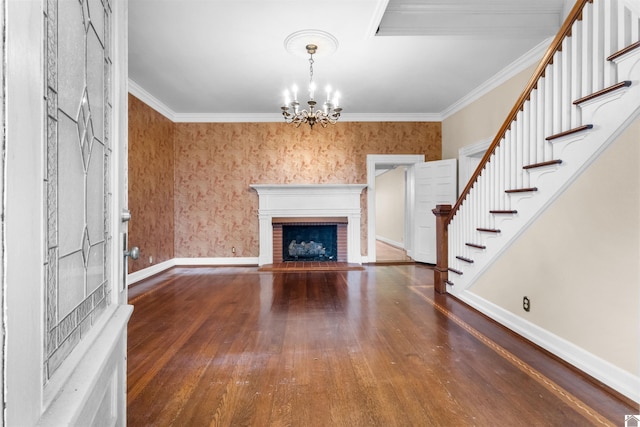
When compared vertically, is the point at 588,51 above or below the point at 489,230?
above

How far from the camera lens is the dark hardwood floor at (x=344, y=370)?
1603 mm

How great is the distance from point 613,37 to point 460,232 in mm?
2076

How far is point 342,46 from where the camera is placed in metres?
3.46

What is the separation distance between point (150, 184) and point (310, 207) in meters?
2.63

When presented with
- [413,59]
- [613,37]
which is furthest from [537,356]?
[413,59]

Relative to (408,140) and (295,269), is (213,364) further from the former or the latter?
(408,140)

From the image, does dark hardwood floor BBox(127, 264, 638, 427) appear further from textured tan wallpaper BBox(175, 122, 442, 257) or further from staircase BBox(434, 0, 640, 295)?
textured tan wallpaper BBox(175, 122, 442, 257)

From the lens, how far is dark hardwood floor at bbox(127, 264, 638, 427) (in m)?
1.60

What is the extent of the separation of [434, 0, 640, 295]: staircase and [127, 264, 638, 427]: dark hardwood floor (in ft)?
3.25

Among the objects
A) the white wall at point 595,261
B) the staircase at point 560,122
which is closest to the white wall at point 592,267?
the white wall at point 595,261

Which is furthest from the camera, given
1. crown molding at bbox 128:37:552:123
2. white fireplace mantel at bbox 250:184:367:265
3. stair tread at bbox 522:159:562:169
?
white fireplace mantel at bbox 250:184:367:265

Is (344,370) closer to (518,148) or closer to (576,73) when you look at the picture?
(518,148)

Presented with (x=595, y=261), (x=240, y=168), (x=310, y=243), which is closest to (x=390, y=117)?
(x=310, y=243)

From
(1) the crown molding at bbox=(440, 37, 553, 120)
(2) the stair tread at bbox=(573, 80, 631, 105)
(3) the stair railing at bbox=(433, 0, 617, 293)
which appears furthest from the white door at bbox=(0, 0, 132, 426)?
(1) the crown molding at bbox=(440, 37, 553, 120)
